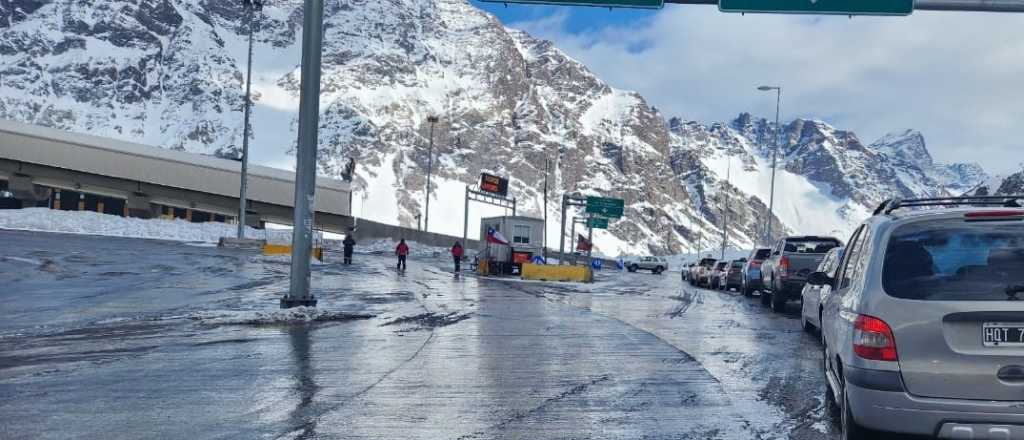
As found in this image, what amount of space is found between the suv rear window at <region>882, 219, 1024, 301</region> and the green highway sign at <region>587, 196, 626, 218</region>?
51287 millimetres

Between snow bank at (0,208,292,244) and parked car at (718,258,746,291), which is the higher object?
snow bank at (0,208,292,244)

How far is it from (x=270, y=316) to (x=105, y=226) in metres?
44.3

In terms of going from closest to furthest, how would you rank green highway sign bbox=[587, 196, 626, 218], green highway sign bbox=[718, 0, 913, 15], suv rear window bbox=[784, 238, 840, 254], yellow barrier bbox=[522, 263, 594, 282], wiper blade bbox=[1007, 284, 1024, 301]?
wiper blade bbox=[1007, 284, 1024, 301]
green highway sign bbox=[718, 0, 913, 15]
suv rear window bbox=[784, 238, 840, 254]
yellow barrier bbox=[522, 263, 594, 282]
green highway sign bbox=[587, 196, 626, 218]

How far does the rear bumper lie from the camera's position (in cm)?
508

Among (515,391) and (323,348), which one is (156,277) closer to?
Result: (323,348)

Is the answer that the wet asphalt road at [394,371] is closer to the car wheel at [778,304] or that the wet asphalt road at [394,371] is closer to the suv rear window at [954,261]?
the car wheel at [778,304]

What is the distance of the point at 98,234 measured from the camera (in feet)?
169

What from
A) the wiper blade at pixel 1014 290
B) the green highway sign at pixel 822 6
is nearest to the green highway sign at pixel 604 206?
the green highway sign at pixel 822 6

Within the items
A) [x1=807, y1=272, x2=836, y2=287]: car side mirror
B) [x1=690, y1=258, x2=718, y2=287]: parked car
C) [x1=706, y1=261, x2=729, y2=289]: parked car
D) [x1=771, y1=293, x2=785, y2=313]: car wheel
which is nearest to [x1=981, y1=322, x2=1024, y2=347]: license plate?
[x1=807, y1=272, x2=836, y2=287]: car side mirror

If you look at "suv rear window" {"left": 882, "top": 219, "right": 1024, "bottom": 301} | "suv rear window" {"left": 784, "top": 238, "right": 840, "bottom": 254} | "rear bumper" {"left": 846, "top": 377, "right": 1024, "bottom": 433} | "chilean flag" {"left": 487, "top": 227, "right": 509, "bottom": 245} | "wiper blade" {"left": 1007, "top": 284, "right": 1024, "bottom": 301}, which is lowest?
"rear bumper" {"left": 846, "top": 377, "right": 1024, "bottom": 433}

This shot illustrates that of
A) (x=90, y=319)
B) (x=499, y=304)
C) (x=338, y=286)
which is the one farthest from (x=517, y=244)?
(x=90, y=319)

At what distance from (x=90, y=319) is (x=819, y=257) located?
1312 centimetres

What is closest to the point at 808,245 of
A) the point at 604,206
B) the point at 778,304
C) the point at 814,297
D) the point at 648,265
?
the point at 778,304

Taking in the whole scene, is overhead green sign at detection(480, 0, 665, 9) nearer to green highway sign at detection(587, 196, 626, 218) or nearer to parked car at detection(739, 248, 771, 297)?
parked car at detection(739, 248, 771, 297)
